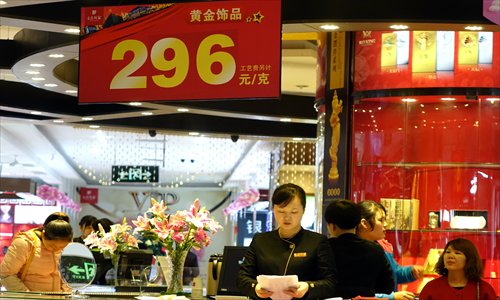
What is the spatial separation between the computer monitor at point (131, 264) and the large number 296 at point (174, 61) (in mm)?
1133

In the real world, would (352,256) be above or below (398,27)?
below

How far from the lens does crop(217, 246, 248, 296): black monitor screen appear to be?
18.5ft

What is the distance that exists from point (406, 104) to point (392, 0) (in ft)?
4.18

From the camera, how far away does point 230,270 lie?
5676mm

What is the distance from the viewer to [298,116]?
1288cm

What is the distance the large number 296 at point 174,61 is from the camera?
6180mm

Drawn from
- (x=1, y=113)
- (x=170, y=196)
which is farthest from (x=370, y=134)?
(x=170, y=196)

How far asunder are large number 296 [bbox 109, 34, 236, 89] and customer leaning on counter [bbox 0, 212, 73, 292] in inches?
41.1

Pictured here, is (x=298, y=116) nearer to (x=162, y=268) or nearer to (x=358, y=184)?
(x=358, y=184)

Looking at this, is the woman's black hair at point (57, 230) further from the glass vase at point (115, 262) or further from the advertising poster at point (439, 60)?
the advertising poster at point (439, 60)

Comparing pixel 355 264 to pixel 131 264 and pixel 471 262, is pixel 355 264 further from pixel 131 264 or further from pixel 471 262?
pixel 131 264

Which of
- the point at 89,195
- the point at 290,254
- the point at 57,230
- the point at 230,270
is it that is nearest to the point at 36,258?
the point at 57,230

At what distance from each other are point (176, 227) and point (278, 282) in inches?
46.7

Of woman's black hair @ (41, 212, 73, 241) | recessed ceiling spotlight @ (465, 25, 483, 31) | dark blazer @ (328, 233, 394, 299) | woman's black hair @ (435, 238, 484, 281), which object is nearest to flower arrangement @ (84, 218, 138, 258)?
woman's black hair @ (41, 212, 73, 241)
